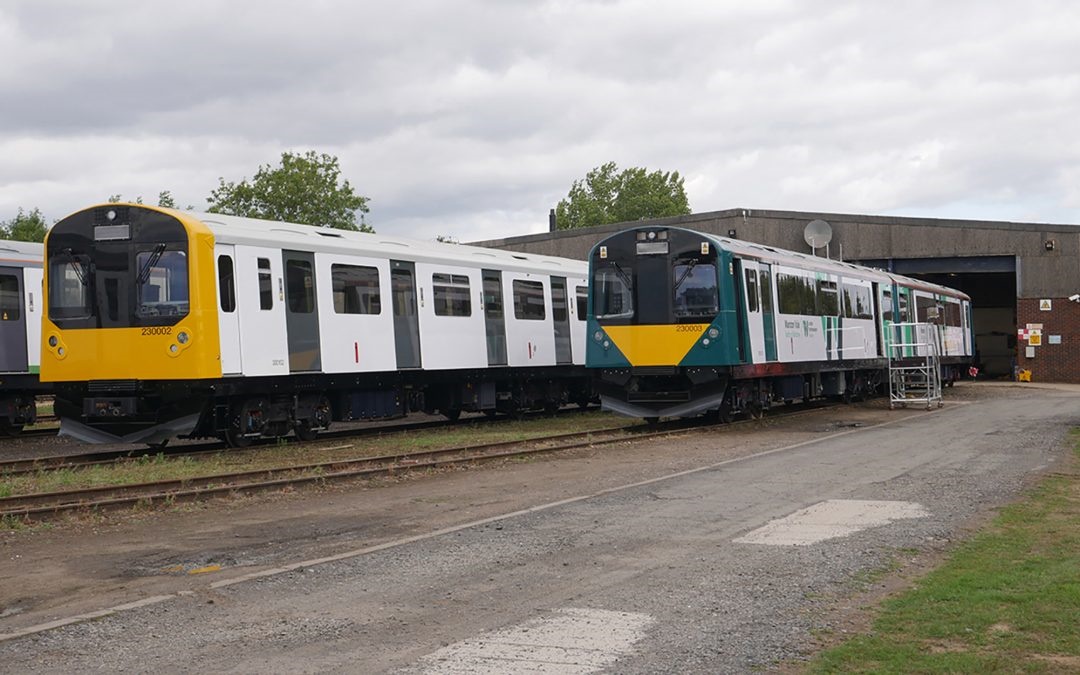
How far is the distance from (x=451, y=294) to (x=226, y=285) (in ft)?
17.9

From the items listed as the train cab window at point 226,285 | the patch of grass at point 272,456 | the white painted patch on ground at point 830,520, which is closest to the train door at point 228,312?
the train cab window at point 226,285

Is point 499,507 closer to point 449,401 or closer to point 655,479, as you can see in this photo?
point 655,479

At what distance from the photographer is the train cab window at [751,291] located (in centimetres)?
2097

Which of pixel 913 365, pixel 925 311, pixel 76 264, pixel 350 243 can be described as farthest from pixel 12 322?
pixel 925 311

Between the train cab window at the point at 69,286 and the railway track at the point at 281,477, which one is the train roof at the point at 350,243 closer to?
the train cab window at the point at 69,286

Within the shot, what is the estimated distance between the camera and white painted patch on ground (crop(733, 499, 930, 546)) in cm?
920

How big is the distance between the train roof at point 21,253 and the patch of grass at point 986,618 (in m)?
17.3

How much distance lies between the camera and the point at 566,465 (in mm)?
15031

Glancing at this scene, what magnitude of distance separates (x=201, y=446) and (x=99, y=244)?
138 inches

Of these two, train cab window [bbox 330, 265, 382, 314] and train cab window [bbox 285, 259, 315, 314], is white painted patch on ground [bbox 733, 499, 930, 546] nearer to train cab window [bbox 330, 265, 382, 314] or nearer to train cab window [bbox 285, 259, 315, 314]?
train cab window [bbox 285, 259, 315, 314]

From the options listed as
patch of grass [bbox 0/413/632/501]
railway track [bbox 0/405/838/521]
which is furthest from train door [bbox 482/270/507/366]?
railway track [bbox 0/405/838/521]

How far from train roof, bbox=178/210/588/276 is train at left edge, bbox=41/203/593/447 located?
Result: 0.04m

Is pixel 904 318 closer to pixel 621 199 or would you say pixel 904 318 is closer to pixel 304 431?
pixel 304 431

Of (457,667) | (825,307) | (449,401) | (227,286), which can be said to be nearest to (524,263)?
(449,401)
